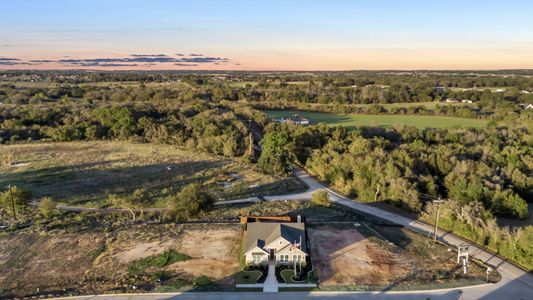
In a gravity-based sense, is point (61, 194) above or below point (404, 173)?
below

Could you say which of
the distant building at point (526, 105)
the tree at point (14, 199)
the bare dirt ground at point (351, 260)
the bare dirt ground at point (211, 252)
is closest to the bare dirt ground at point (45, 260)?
the tree at point (14, 199)

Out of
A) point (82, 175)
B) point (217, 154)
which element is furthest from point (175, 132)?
point (82, 175)

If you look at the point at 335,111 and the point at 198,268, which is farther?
the point at 335,111

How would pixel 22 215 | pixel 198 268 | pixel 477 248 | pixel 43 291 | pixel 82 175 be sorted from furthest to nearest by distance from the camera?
pixel 82 175
pixel 22 215
pixel 477 248
pixel 198 268
pixel 43 291

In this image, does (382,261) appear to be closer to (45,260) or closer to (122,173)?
(45,260)

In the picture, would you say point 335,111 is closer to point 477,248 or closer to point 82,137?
point 82,137

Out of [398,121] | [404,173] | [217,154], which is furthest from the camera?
[398,121]

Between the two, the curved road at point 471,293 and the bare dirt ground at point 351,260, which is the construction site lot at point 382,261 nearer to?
the bare dirt ground at point 351,260
